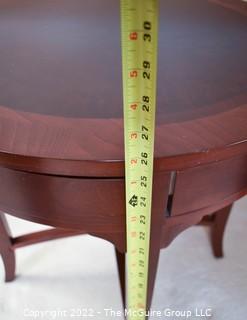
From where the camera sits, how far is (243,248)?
3.74 feet

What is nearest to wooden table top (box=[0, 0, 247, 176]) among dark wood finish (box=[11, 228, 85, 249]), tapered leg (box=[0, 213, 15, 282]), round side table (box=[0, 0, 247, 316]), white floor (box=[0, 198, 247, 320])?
round side table (box=[0, 0, 247, 316])

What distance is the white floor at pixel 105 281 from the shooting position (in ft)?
3.18

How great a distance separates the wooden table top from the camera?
16.6 inches

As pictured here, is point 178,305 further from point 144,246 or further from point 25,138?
point 25,138

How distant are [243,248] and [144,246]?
73 centimetres

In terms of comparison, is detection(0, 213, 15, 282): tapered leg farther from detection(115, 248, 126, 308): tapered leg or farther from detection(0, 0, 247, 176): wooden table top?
detection(0, 0, 247, 176): wooden table top

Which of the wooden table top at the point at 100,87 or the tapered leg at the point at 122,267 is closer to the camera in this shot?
the wooden table top at the point at 100,87

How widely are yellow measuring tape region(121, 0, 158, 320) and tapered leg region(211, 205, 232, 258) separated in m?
0.52

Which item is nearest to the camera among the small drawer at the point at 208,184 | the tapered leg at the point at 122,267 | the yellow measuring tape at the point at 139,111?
the yellow measuring tape at the point at 139,111

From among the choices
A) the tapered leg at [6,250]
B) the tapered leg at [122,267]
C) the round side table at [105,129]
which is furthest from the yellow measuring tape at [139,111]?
the tapered leg at [6,250]

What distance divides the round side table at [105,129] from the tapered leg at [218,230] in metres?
0.42

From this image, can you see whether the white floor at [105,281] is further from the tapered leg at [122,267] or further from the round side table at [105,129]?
the round side table at [105,129]

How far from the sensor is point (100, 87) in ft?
1.75

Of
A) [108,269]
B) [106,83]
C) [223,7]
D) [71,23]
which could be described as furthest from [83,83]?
[108,269]
